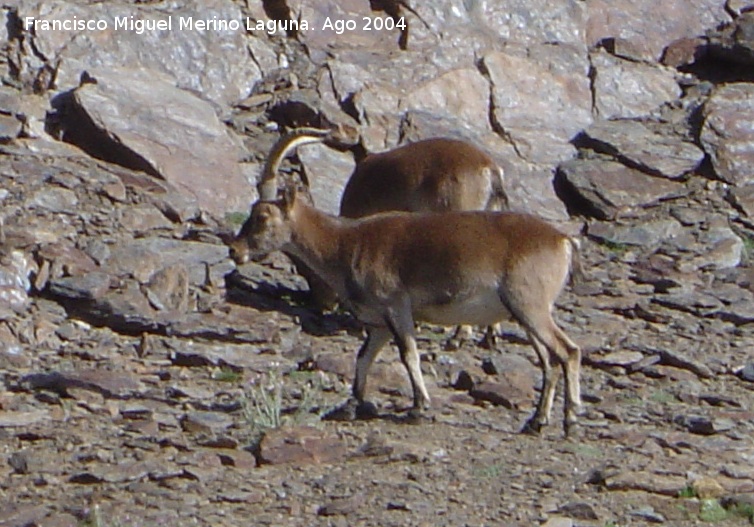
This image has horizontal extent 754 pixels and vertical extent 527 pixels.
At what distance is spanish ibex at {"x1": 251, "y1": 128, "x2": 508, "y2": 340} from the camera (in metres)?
13.6

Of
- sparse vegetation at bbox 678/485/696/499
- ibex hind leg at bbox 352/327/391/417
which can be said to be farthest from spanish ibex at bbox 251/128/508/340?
sparse vegetation at bbox 678/485/696/499

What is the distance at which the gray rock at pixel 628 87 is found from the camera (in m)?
18.0

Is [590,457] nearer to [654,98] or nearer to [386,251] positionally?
[386,251]

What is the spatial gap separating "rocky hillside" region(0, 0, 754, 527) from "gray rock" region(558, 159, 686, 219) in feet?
0.09

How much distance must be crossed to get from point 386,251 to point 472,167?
9.24ft

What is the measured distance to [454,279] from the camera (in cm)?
1073

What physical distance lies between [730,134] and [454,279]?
24.4ft

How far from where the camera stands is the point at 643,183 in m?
16.6

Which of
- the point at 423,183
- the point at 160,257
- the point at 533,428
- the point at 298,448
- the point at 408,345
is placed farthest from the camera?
the point at 423,183

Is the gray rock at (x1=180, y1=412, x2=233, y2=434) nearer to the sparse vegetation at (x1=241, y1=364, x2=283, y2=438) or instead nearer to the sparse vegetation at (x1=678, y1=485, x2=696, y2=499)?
the sparse vegetation at (x1=241, y1=364, x2=283, y2=438)

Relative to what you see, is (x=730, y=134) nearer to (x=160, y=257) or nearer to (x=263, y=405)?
Answer: (x=160, y=257)

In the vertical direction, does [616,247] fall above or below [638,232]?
below

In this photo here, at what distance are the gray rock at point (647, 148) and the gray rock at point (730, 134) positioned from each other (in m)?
0.21

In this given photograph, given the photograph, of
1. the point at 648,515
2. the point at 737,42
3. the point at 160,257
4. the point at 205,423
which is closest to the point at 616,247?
the point at 737,42
